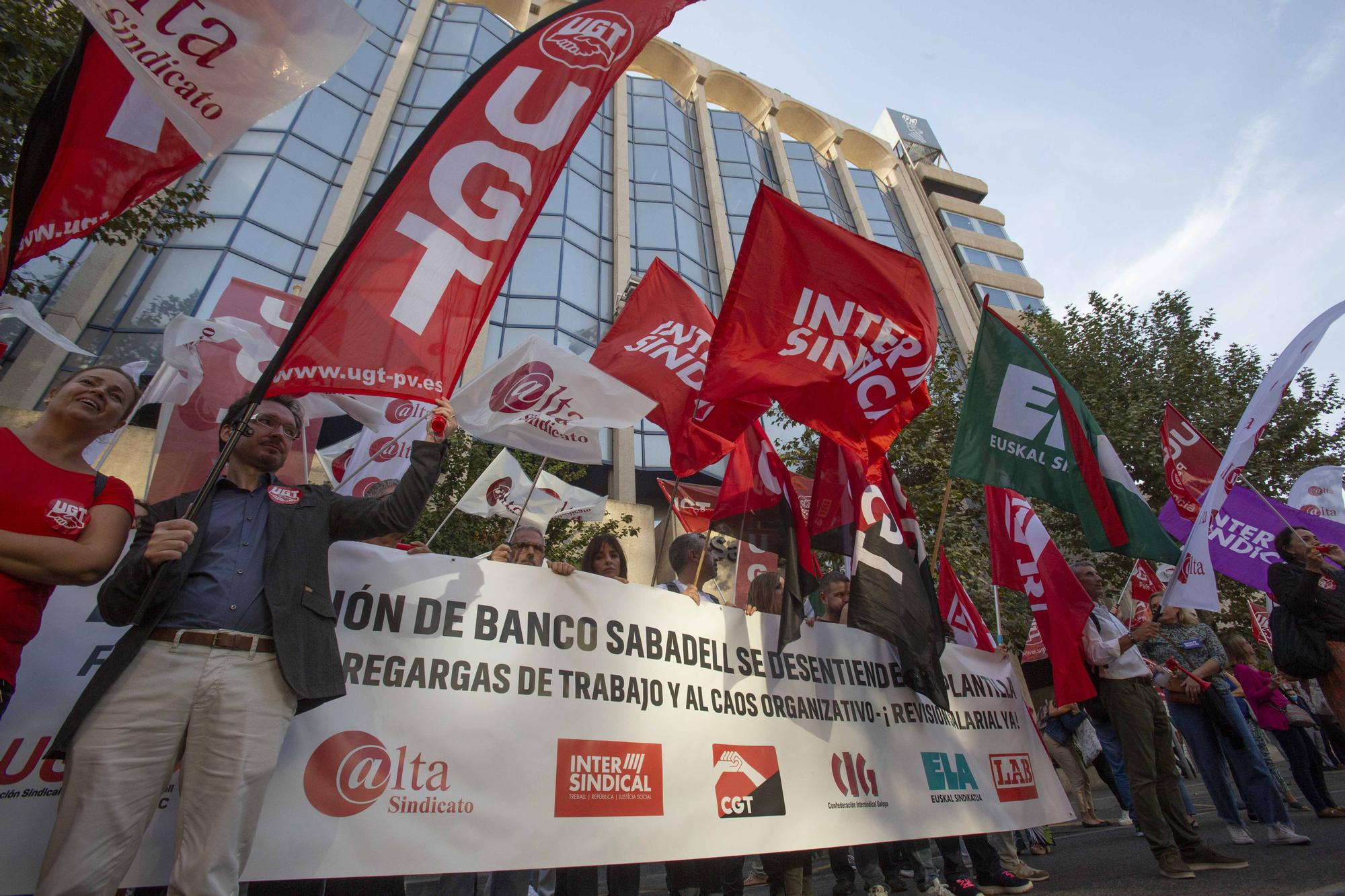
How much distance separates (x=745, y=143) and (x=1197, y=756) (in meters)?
31.5

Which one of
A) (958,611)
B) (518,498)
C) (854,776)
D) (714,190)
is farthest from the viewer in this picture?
(714,190)

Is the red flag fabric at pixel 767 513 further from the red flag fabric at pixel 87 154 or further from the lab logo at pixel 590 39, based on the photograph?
the red flag fabric at pixel 87 154

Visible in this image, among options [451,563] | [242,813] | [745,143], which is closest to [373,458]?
[451,563]

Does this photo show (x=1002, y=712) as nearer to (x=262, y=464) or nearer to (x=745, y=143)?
(x=262, y=464)

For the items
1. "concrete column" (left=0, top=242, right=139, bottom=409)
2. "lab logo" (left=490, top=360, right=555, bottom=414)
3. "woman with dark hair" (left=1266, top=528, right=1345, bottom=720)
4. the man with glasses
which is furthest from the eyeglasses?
"concrete column" (left=0, top=242, right=139, bottom=409)

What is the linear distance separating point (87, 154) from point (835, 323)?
3896 mm

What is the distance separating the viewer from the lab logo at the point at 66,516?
226 centimetres

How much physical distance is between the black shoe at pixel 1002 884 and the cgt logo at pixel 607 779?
2312mm

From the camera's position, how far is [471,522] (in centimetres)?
1377

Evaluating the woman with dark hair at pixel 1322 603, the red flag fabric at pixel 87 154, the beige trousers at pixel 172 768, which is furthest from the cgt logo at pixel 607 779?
the woman with dark hair at pixel 1322 603

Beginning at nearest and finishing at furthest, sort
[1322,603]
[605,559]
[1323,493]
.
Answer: [605,559]
[1322,603]
[1323,493]

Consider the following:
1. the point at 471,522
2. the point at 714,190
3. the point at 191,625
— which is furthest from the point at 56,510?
the point at 714,190

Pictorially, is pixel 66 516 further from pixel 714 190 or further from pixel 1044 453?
pixel 714 190

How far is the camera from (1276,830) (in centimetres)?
501
